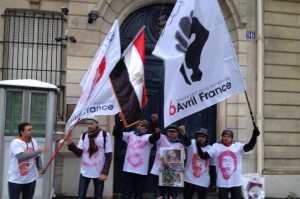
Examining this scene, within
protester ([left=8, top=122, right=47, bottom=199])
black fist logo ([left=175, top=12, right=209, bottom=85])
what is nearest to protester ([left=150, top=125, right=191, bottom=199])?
black fist logo ([left=175, top=12, right=209, bottom=85])

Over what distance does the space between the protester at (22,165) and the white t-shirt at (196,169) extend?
100 inches

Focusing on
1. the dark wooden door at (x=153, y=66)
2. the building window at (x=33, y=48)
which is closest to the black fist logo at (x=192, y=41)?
the dark wooden door at (x=153, y=66)

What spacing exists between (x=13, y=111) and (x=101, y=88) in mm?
2092

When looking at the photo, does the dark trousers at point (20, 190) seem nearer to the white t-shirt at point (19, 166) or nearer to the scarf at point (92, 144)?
the white t-shirt at point (19, 166)

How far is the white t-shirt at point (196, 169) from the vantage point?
7.52m

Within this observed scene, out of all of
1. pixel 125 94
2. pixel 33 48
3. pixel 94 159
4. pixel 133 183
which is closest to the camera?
pixel 125 94

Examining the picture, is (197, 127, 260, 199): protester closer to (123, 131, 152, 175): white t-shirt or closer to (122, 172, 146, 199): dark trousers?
(123, 131, 152, 175): white t-shirt

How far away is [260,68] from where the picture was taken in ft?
34.4

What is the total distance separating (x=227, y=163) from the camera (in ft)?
24.1

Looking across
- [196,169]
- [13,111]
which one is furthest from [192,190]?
[13,111]

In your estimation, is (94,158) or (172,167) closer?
(94,158)

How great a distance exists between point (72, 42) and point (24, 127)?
3.34m

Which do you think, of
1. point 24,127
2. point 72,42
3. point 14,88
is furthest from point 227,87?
point 72,42

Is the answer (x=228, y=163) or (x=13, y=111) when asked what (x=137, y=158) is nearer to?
(x=228, y=163)
